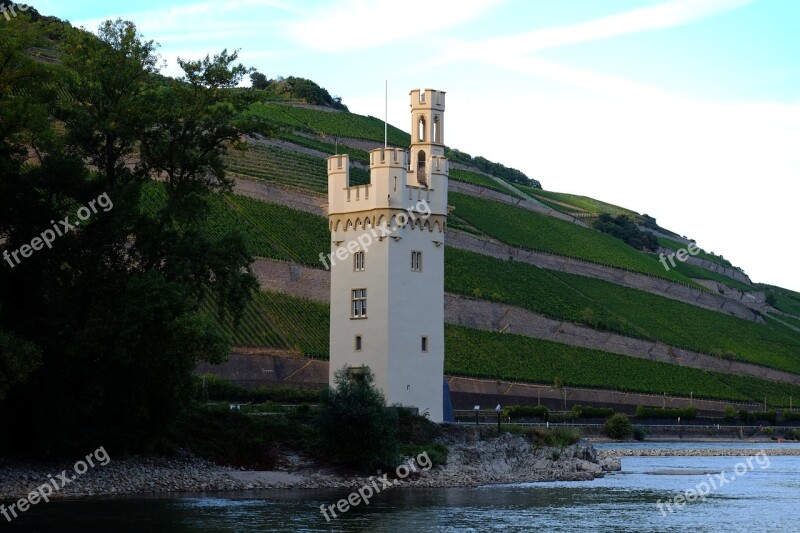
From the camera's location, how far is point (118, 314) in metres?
32.6

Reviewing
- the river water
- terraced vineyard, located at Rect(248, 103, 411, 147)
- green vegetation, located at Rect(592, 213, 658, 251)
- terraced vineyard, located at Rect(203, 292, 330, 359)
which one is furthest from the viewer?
green vegetation, located at Rect(592, 213, 658, 251)

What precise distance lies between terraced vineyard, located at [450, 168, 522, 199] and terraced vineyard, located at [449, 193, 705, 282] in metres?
3.85

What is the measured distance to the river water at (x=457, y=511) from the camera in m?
27.9

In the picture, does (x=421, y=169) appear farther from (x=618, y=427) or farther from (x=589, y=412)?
(x=589, y=412)

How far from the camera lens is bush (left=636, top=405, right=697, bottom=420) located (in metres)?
88.0

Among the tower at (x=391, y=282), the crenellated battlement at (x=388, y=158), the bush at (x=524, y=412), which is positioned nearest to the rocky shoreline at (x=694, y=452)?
the bush at (x=524, y=412)

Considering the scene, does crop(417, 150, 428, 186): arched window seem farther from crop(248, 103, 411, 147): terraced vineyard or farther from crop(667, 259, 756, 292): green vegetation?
crop(667, 259, 756, 292): green vegetation

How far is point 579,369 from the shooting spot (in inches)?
3888

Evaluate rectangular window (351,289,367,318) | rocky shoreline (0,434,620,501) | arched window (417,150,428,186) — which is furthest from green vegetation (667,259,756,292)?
rectangular window (351,289,367,318)

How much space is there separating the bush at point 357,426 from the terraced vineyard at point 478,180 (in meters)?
106

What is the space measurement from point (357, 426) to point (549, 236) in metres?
102

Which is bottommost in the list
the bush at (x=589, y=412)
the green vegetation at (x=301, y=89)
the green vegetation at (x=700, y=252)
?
the bush at (x=589, y=412)

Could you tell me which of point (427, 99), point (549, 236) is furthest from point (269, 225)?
point (427, 99)

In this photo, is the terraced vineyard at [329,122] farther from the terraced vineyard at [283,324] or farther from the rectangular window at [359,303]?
the rectangular window at [359,303]
